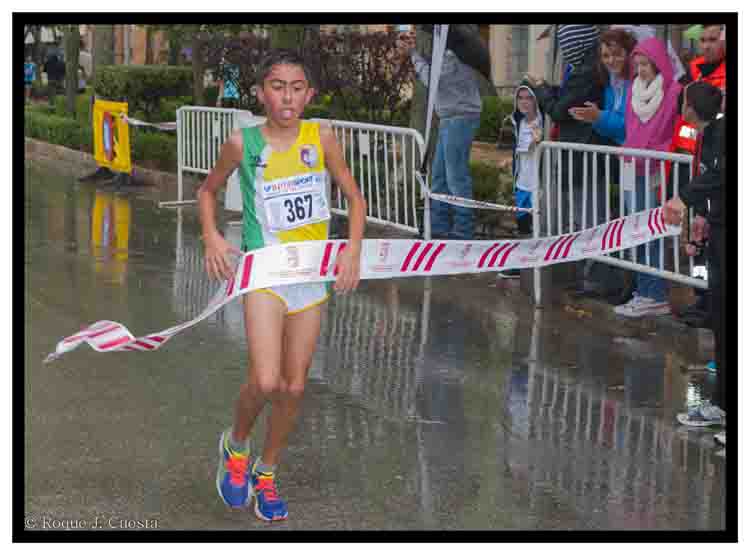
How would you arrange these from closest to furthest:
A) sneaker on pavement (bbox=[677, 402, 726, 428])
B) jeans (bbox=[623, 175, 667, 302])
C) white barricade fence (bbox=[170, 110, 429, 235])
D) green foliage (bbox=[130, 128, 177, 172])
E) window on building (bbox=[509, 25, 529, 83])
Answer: sneaker on pavement (bbox=[677, 402, 726, 428]) < jeans (bbox=[623, 175, 667, 302]) < white barricade fence (bbox=[170, 110, 429, 235]) < green foliage (bbox=[130, 128, 177, 172]) < window on building (bbox=[509, 25, 529, 83])

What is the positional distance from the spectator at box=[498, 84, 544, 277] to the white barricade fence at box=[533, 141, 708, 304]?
49 centimetres

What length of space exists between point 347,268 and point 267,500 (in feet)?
3.09

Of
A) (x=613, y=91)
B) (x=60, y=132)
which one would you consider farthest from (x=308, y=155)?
(x=60, y=132)

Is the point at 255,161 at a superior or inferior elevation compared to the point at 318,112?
inferior

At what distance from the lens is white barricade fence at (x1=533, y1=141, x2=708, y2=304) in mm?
9312

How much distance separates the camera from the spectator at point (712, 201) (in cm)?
695

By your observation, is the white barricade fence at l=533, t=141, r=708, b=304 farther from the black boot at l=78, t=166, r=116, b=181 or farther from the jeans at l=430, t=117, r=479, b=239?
the black boot at l=78, t=166, r=116, b=181

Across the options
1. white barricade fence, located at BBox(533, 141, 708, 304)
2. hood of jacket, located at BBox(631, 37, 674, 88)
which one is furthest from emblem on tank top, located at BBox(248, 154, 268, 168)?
hood of jacket, located at BBox(631, 37, 674, 88)

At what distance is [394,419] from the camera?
7191mm

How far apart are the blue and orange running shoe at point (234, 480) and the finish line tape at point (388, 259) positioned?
54cm

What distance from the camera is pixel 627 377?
8.16 metres

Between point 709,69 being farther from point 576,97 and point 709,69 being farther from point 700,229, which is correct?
point 700,229

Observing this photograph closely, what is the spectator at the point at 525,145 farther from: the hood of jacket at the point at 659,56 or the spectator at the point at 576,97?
the hood of jacket at the point at 659,56

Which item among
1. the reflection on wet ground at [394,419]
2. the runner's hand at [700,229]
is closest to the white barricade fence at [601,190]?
the reflection on wet ground at [394,419]
